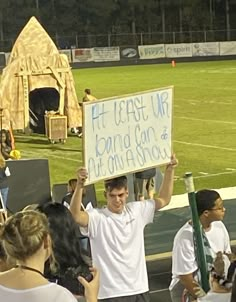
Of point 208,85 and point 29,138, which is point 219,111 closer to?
point 29,138

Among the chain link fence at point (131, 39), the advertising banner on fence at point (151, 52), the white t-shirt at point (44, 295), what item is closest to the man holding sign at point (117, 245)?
the white t-shirt at point (44, 295)

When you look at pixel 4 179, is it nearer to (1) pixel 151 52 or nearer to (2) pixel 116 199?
A: (2) pixel 116 199

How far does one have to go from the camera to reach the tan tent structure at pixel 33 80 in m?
24.8

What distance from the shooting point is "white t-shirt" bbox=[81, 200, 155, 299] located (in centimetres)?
613

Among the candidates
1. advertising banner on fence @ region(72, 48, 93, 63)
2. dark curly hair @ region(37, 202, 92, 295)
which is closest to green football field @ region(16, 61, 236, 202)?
dark curly hair @ region(37, 202, 92, 295)

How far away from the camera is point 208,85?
3919 cm

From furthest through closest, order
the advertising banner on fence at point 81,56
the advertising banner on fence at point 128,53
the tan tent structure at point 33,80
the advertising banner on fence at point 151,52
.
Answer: the advertising banner on fence at point 128,53 → the advertising banner on fence at point 151,52 → the advertising banner on fence at point 81,56 → the tan tent structure at point 33,80

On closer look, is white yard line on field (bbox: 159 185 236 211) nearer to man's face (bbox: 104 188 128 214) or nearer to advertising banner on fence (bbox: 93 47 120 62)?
Answer: man's face (bbox: 104 188 128 214)

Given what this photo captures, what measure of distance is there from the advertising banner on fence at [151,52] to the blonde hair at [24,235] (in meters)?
61.7

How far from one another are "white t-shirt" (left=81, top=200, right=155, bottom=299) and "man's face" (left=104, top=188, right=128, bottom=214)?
0.04 m

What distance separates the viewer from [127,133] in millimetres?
6359

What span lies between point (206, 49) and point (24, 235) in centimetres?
6249

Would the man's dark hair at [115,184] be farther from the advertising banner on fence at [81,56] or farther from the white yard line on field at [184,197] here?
the advertising banner on fence at [81,56]

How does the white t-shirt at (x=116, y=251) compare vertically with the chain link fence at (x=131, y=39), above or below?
above
